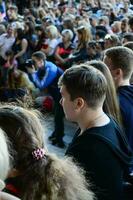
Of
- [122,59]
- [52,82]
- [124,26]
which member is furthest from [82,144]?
[124,26]

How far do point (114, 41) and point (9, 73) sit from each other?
2228mm

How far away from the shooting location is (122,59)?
10.6 ft

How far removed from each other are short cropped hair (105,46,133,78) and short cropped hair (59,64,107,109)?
79 cm

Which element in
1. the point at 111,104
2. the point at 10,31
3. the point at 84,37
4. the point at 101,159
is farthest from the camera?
the point at 10,31

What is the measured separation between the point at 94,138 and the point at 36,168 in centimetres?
A: 46

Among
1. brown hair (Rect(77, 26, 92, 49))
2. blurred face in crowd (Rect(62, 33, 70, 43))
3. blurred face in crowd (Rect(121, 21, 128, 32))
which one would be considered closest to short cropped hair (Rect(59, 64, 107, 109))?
brown hair (Rect(77, 26, 92, 49))

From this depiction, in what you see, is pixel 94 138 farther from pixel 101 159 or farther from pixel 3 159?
pixel 3 159

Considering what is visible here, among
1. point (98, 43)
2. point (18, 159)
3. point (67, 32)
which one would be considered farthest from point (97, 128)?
point (67, 32)

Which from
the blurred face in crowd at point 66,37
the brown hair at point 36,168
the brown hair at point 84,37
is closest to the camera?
the brown hair at point 36,168

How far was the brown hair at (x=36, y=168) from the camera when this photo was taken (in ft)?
5.84

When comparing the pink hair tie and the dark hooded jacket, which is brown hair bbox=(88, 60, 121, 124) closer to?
the dark hooded jacket

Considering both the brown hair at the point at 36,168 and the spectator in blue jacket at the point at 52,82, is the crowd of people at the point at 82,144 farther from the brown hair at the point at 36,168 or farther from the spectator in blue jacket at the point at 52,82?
the spectator in blue jacket at the point at 52,82

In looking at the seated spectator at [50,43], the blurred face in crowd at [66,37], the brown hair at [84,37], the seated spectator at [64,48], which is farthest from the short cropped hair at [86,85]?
the blurred face in crowd at [66,37]

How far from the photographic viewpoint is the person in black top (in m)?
2.16
